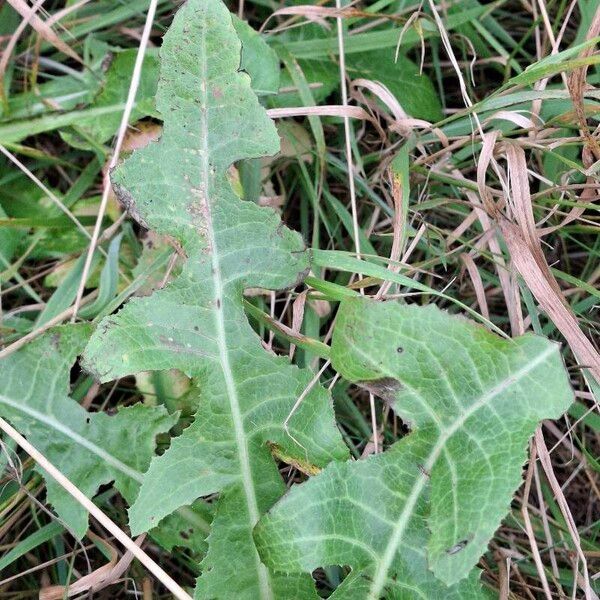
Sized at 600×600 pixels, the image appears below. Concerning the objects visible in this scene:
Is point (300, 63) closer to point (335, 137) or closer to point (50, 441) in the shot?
point (335, 137)

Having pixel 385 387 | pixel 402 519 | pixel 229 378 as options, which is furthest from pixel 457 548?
pixel 229 378

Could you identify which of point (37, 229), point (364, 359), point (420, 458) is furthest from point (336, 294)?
point (37, 229)

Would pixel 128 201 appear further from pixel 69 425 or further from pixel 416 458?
pixel 416 458

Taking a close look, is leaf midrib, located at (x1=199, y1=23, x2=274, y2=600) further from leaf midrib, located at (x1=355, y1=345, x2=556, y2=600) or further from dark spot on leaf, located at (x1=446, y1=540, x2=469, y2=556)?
dark spot on leaf, located at (x1=446, y1=540, x2=469, y2=556)

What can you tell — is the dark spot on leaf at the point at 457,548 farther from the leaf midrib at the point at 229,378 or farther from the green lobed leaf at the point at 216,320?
the leaf midrib at the point at 229,378

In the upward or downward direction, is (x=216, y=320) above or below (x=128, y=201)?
below

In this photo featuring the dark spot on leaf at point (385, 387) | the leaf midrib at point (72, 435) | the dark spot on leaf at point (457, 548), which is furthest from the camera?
the leaf midrib at point (72, 435)

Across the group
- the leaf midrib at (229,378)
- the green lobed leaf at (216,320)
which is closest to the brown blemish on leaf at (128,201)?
the green lobed leaf at (216,320)

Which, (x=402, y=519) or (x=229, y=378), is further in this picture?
(x=229, y=378)
